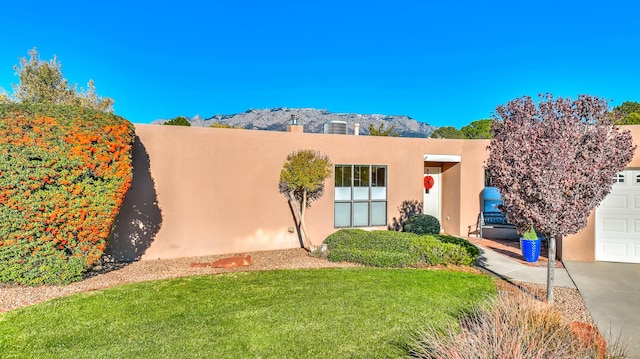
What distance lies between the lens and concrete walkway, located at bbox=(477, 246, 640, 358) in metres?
5.09

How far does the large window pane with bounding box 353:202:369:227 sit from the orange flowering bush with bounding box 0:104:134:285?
22.5ft

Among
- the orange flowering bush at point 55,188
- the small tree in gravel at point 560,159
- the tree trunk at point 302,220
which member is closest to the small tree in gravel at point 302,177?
the tree trunk at point 302,220

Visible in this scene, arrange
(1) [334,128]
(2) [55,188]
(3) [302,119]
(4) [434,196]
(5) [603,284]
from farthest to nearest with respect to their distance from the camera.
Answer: (3) [302,119] → (4) [434,196] → (1) [334,128] → (5) [603,284] → (2) [55,188]

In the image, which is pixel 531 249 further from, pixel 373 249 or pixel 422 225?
pixel 373 249

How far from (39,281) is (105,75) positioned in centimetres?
2240

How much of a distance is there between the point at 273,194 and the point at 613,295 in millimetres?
8126

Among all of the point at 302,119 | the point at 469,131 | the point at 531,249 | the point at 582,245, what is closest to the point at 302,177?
the point at 531,249

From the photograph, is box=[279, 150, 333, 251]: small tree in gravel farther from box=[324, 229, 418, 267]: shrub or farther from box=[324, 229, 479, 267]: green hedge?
box=[324, 229, 479, 267]: green hedge

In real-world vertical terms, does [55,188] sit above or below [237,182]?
below

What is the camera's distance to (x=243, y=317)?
521 centimetres

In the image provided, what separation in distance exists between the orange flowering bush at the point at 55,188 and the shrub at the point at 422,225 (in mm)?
8115

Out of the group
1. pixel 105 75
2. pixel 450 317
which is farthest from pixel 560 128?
pixel 105 75

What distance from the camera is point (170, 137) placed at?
9148 mm

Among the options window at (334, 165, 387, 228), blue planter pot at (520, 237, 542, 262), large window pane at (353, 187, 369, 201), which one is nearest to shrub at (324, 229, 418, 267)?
window at (334, 165, 387, 228)
